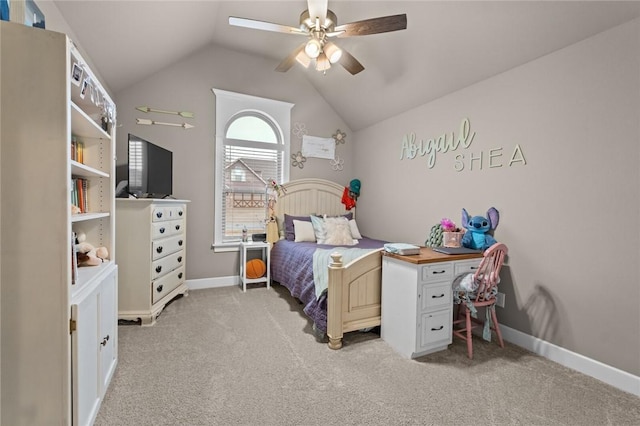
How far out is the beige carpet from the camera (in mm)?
1517

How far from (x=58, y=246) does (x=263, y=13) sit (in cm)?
289

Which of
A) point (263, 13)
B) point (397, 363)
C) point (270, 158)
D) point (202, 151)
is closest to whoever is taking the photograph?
point (397, 363)

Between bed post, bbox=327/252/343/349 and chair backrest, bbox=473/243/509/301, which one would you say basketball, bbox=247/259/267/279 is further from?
chair backrest, bbox=473/243/509/301

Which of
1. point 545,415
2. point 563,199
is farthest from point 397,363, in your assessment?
point 563,199

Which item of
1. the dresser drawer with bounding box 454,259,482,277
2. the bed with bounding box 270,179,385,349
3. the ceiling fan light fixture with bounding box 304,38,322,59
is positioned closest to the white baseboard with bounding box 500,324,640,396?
the dresser drawer with bounding box 454,259,482,277

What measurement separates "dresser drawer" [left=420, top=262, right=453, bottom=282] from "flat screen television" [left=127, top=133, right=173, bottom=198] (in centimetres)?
268

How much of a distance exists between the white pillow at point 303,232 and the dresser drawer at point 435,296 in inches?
68.4

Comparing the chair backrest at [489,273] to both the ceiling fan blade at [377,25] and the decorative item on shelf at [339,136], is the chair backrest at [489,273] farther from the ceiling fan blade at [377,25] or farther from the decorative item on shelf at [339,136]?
the decorative item on shelf at [339,136]

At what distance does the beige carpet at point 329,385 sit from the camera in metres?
1.52

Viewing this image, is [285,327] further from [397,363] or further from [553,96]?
[553,96]

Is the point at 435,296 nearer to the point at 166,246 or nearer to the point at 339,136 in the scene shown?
the point at 166,246

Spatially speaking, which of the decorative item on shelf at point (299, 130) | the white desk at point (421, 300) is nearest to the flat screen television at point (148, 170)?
the decorative item on shelf at point (299, 130)

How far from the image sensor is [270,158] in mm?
4094

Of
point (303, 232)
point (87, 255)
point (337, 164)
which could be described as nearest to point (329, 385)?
point (87, 255)
